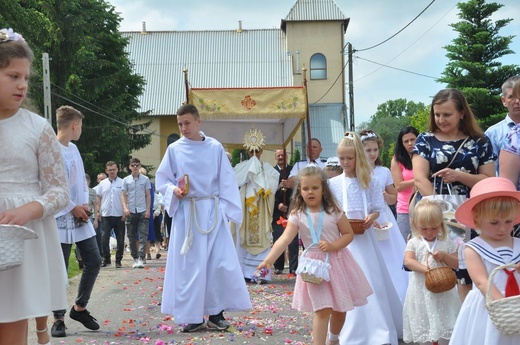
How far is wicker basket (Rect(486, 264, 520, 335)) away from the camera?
4.14m

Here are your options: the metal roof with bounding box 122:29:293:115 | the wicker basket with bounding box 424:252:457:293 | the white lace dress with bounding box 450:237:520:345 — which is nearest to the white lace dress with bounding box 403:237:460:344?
the wicker basket with bounding box 424:252:457:293

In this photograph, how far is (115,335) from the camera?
823 cm

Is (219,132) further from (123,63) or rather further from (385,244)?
(123,63)

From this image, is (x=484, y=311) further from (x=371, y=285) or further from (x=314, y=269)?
(x=371, y=285)

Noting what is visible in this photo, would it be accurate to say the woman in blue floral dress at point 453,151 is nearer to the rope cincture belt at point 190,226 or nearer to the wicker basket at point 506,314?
the wicker basket at point 506,314

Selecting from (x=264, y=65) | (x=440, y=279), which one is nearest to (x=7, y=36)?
(x=440, y=279)

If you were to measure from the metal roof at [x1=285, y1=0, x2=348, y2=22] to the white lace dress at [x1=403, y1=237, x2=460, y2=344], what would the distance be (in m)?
52.0

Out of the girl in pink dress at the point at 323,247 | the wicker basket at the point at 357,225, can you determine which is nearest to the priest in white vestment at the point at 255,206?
the wicker basket at the point at 357,225

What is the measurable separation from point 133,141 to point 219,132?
33.4 meters

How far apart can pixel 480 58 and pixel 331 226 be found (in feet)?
110

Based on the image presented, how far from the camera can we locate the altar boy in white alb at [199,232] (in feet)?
28.6

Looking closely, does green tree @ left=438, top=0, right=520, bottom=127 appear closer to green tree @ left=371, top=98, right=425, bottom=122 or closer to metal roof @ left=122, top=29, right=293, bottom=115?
metal roof @ left=122, top=29, right=293, bottom=115

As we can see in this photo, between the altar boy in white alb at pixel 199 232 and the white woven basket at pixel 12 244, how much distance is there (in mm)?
4668

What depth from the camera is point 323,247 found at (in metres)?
6.50
